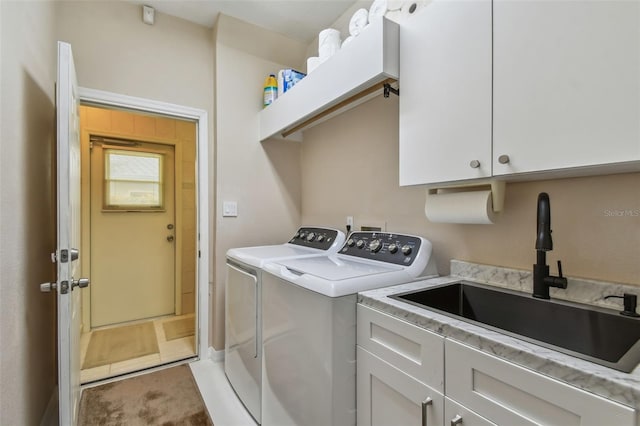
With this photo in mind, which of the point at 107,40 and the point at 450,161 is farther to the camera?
the point at 107,40

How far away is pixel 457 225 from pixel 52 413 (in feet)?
8.13

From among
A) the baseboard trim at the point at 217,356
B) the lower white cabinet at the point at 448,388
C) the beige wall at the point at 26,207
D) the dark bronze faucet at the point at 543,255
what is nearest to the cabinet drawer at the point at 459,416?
the lower white cabinet at the point at 448,388

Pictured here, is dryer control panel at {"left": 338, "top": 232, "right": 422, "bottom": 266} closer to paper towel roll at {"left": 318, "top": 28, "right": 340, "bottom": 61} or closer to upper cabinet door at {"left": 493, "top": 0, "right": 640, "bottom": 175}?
upper cabinet door at {"left": 493, "top": 0, "right": 640, "bottom": 175}

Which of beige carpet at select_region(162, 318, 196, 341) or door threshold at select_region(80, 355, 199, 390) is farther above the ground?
beige carpet at select_region(162, 318, 196, 341)

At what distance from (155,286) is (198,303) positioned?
4.07 feet

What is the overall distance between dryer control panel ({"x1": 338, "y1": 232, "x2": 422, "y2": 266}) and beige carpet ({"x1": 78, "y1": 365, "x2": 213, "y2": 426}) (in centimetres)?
129

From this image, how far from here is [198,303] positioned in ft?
8.03

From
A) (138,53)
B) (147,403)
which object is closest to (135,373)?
(147,403)

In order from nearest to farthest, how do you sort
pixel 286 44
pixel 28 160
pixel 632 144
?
pixel 632 144 → pixel 28 160 → pixel 286 44

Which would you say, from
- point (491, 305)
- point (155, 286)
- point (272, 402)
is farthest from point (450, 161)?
point (155, 286)

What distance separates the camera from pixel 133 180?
10.6 feet

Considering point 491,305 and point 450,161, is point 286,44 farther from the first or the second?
point 491,305

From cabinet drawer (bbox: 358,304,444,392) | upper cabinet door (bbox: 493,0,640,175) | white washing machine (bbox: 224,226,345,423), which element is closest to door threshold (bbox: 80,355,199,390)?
white washing machine (bbox: 224,226,345,423)

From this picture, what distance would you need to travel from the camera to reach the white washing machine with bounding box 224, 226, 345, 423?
5.46 ft
